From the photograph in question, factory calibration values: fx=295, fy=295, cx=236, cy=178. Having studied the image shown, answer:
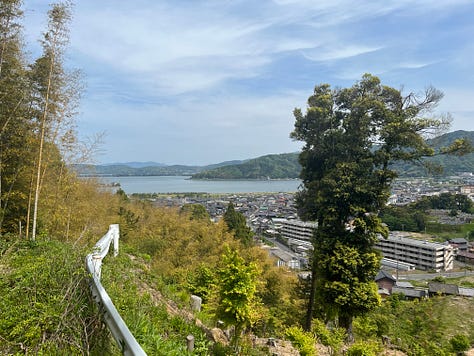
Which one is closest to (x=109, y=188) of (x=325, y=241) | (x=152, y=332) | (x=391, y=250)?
(x=325, y=241)

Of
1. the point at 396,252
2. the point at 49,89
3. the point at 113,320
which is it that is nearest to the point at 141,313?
the point at 113,320

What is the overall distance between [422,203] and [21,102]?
9642 mm

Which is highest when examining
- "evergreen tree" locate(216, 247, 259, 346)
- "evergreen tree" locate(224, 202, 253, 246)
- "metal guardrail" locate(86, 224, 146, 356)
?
"metal guardrail" locate(86, 224, 146, 356)

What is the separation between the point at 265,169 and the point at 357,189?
4008 inches

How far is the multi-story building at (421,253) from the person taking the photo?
28516 millimetres

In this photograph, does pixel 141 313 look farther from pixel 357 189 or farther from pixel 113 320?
pixel 357 189

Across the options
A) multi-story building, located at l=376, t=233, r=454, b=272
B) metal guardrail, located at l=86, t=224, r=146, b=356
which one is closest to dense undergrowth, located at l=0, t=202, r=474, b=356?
metal guardrail, located at l=86, t=224, r=146, b=356

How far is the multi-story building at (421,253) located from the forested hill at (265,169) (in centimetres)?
7133

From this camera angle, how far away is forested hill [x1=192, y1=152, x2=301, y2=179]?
106 meters

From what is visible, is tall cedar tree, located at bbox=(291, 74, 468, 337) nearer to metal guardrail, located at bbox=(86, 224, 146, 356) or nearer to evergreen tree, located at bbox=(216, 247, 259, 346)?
evergreen tree, located at bbox=(216, 247, 259, 346)

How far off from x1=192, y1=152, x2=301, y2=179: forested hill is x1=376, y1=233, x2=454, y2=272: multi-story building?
71326mm

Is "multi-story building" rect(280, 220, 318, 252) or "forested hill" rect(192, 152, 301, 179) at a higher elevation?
"forested hill" rect(192, 152, 301, 179)

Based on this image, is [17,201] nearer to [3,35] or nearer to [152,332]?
[3,35]

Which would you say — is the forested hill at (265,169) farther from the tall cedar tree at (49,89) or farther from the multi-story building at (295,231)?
the tall cedar tree at (49,89)
